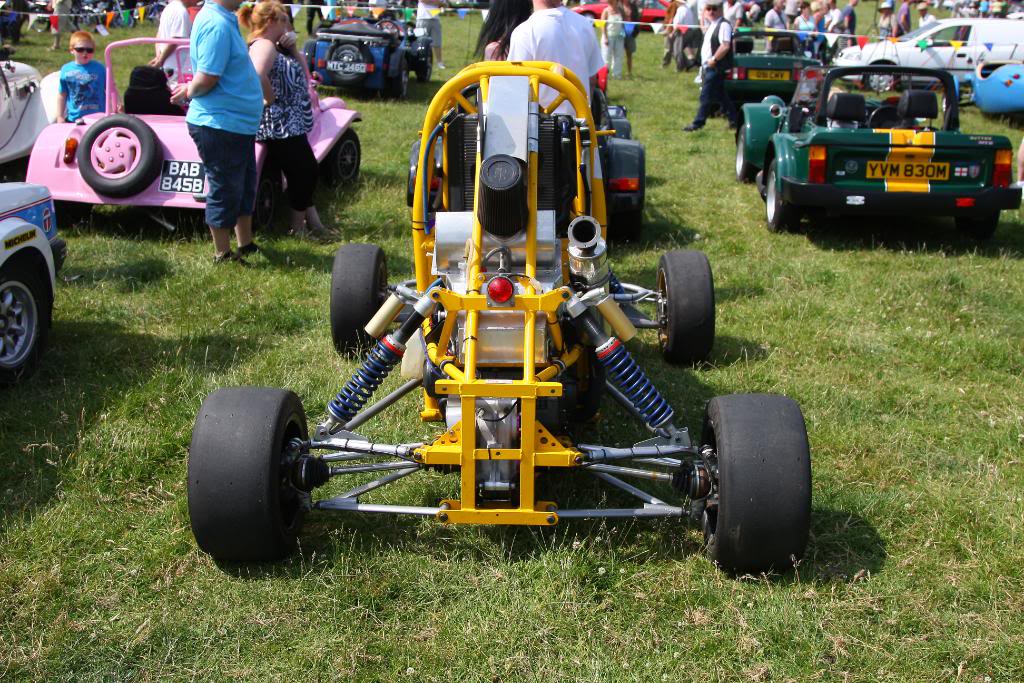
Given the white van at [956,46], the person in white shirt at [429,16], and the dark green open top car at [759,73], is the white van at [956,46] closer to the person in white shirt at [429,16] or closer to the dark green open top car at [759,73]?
the dark green open top car at [759,73]

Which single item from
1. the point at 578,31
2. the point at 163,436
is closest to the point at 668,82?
the point at 578,31

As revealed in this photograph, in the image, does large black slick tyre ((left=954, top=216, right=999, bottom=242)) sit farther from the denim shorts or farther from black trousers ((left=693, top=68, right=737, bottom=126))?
black trousers ((left=693, top=68, right=737, bottom=126))

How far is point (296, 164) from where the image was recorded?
8508mm

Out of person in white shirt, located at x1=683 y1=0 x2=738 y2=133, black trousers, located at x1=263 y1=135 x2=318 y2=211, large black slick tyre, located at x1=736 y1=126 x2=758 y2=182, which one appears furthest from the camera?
person in white shirt, located at x1=683 y1=0 x2=738 y2=133

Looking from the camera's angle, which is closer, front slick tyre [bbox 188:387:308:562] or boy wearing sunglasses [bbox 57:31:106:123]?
front slick tyre [bbox 188:387:308:562]

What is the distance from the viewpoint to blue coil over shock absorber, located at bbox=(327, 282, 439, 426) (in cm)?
423

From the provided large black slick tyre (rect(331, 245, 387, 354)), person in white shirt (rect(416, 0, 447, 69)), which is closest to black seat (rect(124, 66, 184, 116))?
large black slick tyre (rect(331, 245, 387, 354))

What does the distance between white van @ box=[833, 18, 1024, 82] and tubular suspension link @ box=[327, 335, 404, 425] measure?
1645cm

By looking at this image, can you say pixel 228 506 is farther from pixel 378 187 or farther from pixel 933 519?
pixel 378 187

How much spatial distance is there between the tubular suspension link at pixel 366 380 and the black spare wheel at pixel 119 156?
4820 millimetres

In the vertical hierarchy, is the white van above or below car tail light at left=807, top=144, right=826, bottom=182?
above

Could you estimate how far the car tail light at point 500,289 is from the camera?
4.01 metres

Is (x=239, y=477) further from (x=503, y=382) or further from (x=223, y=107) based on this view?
(x=223, y=107)

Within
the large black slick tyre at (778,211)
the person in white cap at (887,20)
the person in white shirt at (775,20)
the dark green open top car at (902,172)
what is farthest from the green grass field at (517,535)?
the person in white cap at (887,20)
